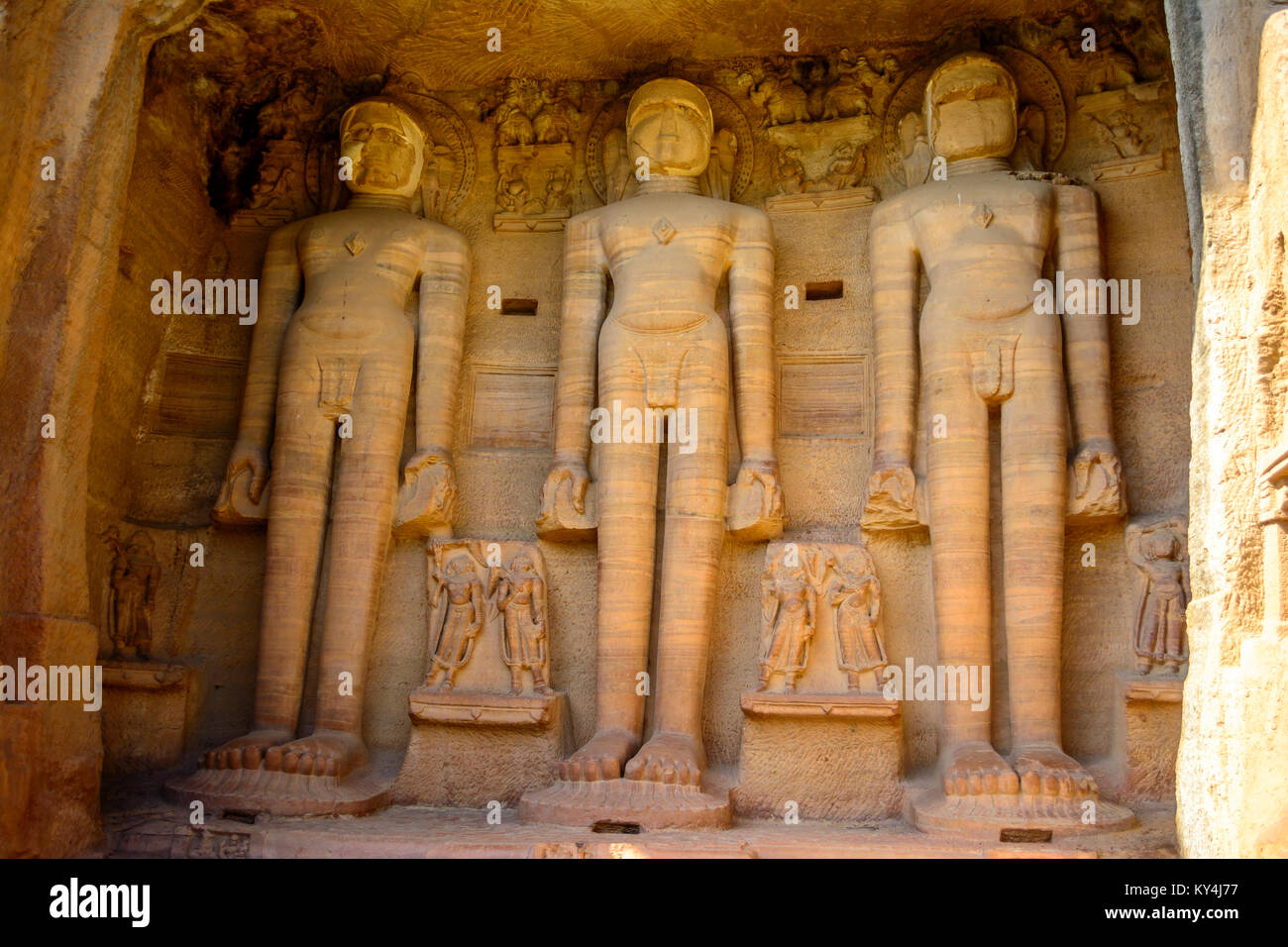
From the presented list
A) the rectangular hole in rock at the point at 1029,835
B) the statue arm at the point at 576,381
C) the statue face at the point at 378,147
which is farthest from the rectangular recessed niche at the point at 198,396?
the rectangular hole in rock at the point at 1029,835

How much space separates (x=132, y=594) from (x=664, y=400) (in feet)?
10.5

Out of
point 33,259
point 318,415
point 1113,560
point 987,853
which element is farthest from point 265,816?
point 1113,560

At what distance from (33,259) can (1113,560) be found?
18.4 ft

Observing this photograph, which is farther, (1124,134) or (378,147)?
(378,147)

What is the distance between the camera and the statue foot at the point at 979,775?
617 cm

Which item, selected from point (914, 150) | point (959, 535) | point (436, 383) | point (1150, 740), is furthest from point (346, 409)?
point (1150, 740)

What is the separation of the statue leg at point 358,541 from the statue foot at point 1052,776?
343 centimetres

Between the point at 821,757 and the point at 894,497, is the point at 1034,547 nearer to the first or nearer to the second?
the point at 894,497

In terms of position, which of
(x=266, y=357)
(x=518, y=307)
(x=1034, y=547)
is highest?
(x=518, y=307)

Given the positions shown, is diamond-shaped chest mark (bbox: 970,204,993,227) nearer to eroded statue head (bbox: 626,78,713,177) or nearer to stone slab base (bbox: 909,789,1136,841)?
eroded statue head (bbox: 626,78,713,177)

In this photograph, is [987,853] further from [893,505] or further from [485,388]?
[485,388]

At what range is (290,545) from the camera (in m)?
7.32

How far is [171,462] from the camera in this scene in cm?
791

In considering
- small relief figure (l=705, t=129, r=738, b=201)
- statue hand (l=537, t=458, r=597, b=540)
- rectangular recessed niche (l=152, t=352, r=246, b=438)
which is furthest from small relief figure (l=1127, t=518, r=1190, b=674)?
rectangular recessed niche (l=152, t=352, r=246, b=438)
